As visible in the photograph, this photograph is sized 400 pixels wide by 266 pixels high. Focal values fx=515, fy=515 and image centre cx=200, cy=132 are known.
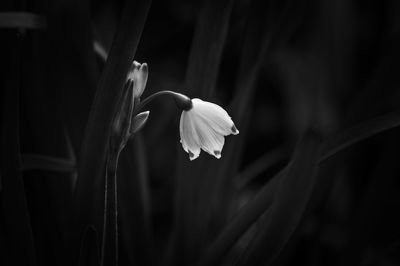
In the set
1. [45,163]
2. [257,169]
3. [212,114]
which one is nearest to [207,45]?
[212,114]

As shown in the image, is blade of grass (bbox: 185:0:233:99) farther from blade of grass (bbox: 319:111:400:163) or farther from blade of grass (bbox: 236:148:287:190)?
blade of grass (bbox: 236:148:287:190)

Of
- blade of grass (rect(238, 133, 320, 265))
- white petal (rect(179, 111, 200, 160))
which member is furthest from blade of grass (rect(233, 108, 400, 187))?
white petal (rect(179, 111, 200, 160))

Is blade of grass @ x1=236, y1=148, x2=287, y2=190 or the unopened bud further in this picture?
blade of grass @ x1=236, y1=148, x2=287, y2=190

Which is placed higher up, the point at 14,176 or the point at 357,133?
the point at 357,133

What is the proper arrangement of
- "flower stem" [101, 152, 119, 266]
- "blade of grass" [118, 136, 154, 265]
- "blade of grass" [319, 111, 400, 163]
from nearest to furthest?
"flower stem" [101, 152, 119, 266] < "blade of grass" [319, 111, 400, 163] < "blade of grass" [118, 136, 154, 265]

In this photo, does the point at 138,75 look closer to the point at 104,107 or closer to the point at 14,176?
the point at 104,107

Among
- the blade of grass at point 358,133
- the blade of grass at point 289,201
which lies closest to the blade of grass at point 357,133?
the blade of grass at point 358,133

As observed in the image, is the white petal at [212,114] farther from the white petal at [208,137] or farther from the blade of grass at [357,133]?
the blade of grass at [357,133]
